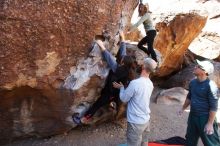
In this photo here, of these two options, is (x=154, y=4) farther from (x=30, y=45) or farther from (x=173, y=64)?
(x=30, y=45)

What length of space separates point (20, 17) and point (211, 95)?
2747 mm

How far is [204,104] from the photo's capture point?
4492 mm

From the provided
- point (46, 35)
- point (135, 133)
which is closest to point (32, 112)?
point (46, 35)

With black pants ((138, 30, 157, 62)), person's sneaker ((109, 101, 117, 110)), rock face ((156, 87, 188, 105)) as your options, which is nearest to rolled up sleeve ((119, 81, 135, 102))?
person's sneaker ((109, 101, 117, 110))

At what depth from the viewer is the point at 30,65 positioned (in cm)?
507

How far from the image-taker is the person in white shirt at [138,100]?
4371 millimetres

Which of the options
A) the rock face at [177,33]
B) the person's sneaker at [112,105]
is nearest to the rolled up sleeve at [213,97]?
the person's sneaker at [112,105]

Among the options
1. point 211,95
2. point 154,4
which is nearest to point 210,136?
point 211,95

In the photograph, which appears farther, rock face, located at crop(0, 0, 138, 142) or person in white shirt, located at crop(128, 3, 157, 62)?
person in white shirt, located at crop(128, 3, 157, 62)

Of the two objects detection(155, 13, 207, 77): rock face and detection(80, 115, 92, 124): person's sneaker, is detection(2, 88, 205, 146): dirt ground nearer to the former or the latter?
detection(80, 115, 92, 124): person's sneaker

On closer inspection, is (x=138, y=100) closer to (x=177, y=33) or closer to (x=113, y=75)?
(x=113, y=75)

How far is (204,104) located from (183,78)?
494 cm

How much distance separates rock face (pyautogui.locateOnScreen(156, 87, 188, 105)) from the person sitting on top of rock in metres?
2.46

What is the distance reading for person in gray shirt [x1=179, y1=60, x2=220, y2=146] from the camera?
4352 mm
